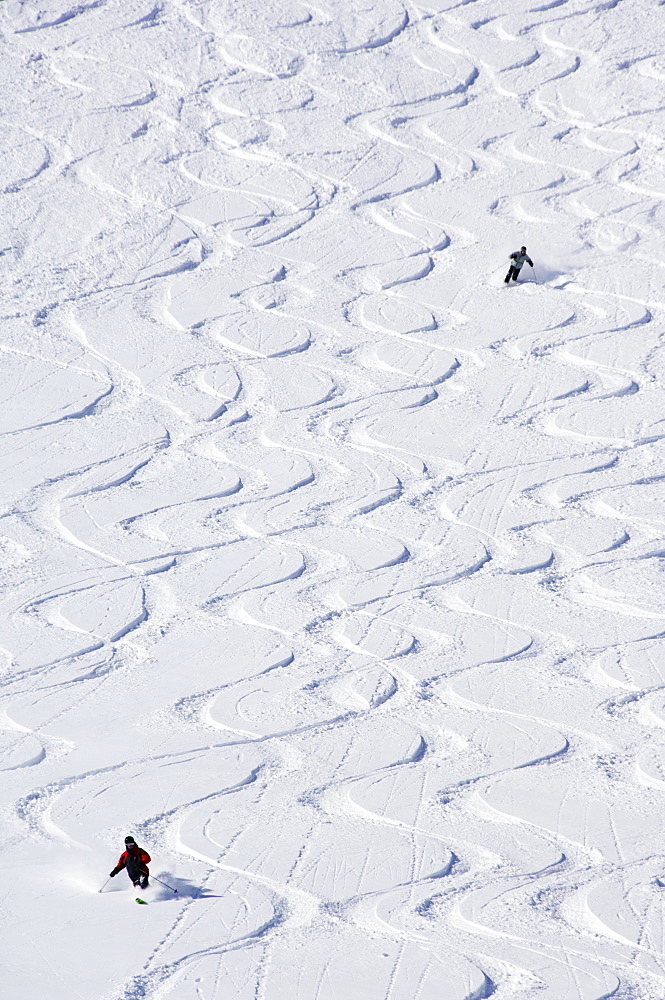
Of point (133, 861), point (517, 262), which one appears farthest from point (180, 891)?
point (517, 262)

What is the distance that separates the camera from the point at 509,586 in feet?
29.6

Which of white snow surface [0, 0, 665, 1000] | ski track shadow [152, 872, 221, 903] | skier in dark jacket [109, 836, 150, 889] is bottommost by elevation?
ski track shadow [152, 872, 221, 903]

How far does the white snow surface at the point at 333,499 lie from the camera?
627 centimetres

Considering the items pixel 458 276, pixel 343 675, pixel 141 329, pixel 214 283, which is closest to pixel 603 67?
pixel 458 276

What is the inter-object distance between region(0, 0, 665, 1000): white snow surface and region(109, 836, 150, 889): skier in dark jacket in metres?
0.14

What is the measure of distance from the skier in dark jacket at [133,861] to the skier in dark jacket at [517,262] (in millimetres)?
7539

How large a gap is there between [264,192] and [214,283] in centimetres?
164

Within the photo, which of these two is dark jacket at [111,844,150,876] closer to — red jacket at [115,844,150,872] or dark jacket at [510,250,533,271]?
red jacket at [115,844,150,872]

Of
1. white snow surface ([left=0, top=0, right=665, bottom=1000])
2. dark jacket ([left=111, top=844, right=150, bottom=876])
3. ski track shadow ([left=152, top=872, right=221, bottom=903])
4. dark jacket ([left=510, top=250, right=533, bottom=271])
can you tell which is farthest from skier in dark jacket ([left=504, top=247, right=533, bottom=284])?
dark jacket ([left=111, top=844, right=150, bottom=876])

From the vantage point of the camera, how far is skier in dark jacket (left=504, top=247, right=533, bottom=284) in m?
12.0

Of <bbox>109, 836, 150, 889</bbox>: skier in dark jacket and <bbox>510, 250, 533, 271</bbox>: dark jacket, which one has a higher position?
<bbox>510, 250, 533, 271</bbox>: dark jacket

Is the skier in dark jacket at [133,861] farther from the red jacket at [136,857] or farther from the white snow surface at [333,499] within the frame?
the white snow surface at [333,499]

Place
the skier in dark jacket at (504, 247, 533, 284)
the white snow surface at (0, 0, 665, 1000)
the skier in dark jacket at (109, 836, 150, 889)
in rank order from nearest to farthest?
1. the skier in dark jacket at (109, 836, 150, 889)
2. the white snow surface at (0, 0, 665, 1000)
3. the skier in dark jacket at (504, 247, 533, 284)

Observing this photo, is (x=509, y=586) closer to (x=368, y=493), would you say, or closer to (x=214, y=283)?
(x=368, y=493)
